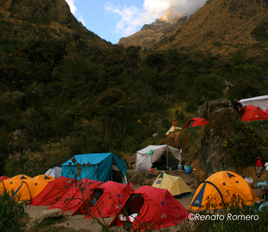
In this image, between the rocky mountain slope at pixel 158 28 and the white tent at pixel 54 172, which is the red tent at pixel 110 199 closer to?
the white tent at pixel 54 172

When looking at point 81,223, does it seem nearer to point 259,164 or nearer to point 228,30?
point 259,164

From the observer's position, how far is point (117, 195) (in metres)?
9.23

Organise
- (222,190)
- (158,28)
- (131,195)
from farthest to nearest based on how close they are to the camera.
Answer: (158,28) < (222,190) < (131,195)

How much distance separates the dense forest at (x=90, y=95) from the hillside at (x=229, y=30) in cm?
1304

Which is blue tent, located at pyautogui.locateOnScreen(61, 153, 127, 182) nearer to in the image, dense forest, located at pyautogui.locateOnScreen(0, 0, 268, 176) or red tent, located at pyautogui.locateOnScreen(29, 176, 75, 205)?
red tent, located at pyautogui.locateOnScreen(29, 176, 75, 205)

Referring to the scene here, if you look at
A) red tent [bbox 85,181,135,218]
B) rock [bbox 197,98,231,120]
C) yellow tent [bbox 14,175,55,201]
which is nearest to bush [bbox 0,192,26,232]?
red tent [bbox 85,181,135,218]

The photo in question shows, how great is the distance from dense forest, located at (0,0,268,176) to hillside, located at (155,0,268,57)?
1304 cm

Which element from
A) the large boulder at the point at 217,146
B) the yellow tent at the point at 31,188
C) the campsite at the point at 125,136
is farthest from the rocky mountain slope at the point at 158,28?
the yellow tent at the point at 31,188

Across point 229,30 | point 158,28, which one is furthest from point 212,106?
point 158,28

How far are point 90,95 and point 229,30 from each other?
4549 cm

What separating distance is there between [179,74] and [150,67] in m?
5.25

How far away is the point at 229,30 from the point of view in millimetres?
60281

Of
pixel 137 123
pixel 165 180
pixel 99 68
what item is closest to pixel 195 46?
pixel 99 68

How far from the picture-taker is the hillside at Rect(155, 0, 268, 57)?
53.5m
